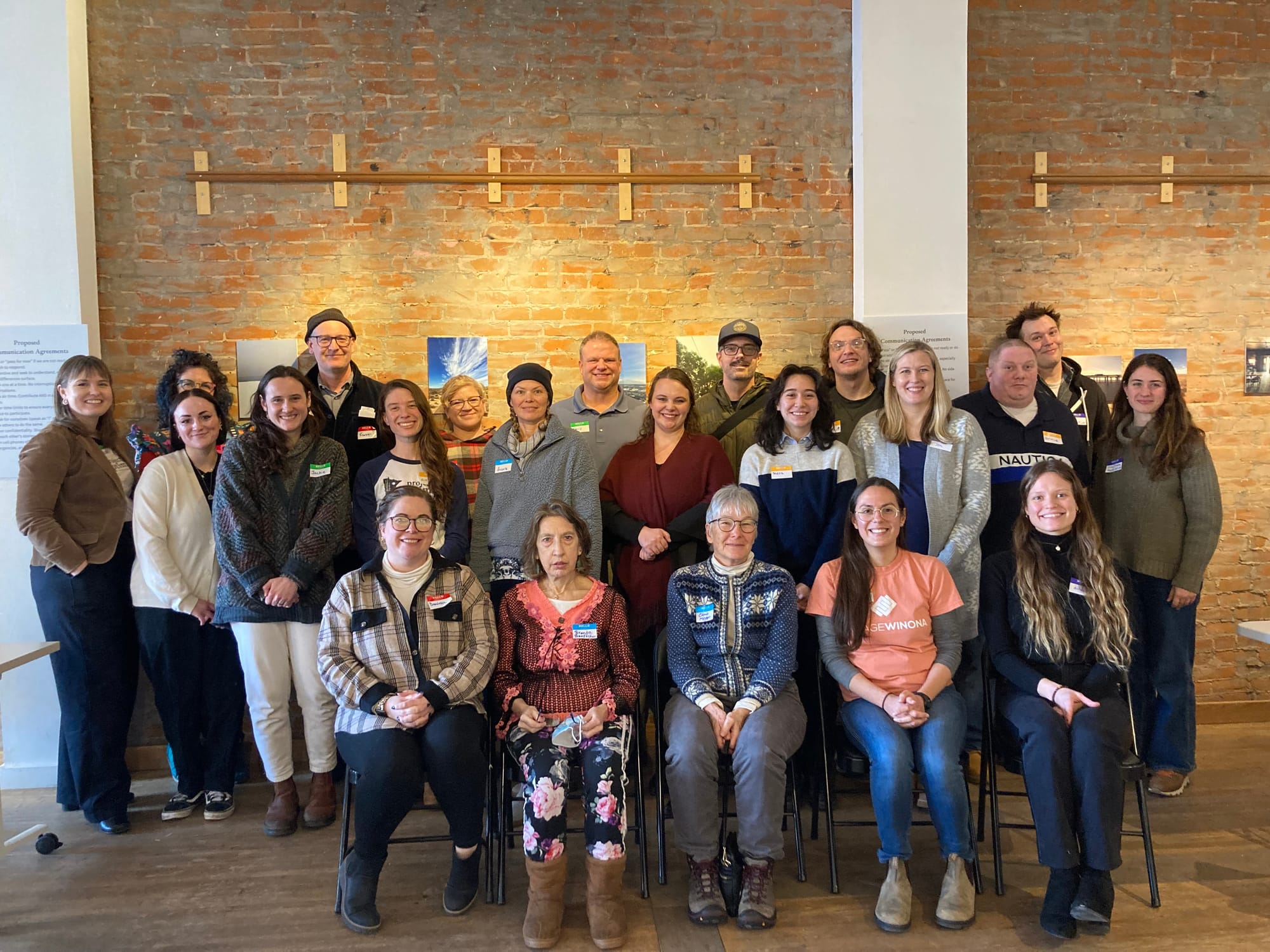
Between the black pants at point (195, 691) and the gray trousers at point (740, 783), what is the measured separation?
79.8 inches

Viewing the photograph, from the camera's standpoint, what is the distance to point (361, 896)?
2.69 meters

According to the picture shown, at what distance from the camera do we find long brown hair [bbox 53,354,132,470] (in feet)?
11.7

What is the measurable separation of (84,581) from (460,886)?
2066 millimetres

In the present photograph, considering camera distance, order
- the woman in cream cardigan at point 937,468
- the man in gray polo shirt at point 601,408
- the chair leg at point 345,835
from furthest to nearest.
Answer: the man in gray polo shirt at point 601,408, the woman in cream cardigan at point 937,468, the chair leg at point 345,835

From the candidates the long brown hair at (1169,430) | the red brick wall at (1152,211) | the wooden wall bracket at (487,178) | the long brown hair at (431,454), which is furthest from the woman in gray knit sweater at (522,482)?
the red brick wall at (1152,211)

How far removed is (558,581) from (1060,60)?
4.05 metres

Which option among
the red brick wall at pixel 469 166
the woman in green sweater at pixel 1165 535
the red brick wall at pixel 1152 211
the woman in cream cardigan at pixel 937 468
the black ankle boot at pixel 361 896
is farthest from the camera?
the red brick wall at pixel 1152 211

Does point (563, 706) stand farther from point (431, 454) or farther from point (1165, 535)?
point (1165, 535)

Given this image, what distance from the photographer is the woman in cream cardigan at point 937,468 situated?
3.27 metres

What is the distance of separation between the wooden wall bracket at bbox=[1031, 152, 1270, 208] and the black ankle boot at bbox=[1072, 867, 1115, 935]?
350cm

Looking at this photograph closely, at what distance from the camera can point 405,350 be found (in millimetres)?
4438

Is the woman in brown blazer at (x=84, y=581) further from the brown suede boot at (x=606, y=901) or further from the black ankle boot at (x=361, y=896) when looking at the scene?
the brown suede boot at (x=606, y=901)

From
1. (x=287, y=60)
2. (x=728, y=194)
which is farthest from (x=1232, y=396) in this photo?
(x=287, y=60)

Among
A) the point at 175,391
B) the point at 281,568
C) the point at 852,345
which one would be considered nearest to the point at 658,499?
the point at 852,345
